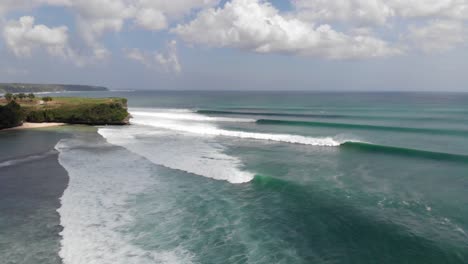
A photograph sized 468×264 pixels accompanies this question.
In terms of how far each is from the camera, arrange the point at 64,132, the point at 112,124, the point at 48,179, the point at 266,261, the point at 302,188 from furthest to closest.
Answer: the point at 112,124, the point at 64,132, the point at 48,179, the point at 302,188, the point at 266,261

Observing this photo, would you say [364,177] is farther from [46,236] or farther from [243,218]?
[46,236]

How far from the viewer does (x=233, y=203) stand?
50.0ft

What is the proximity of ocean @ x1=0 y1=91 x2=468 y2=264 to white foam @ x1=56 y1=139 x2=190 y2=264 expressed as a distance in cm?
6

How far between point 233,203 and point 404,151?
718 inches

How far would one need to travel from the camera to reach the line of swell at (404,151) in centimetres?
2450

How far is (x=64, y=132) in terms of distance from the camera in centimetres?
3744

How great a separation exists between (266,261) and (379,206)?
7094mm

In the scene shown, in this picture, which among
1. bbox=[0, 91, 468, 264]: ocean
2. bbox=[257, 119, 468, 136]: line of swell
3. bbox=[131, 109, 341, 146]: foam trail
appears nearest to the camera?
bbox=[0, 91, 468, 264]: ocean

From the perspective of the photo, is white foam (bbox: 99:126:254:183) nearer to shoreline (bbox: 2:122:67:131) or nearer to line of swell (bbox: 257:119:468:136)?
shoreline (bbox: 2:122:67:131)

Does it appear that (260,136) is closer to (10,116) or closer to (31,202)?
(31,202)

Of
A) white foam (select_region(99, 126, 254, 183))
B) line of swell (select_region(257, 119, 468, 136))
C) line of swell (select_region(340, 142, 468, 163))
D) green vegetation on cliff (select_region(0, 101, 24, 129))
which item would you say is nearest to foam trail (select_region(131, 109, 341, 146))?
line of swell (select_region(340, 142, 468, 163))

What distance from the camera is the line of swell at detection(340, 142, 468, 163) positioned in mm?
24500

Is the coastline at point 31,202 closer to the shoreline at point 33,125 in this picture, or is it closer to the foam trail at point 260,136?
the shoreline at point 33,125

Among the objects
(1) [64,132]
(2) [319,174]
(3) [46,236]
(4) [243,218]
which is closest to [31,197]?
(3) [46,236]
